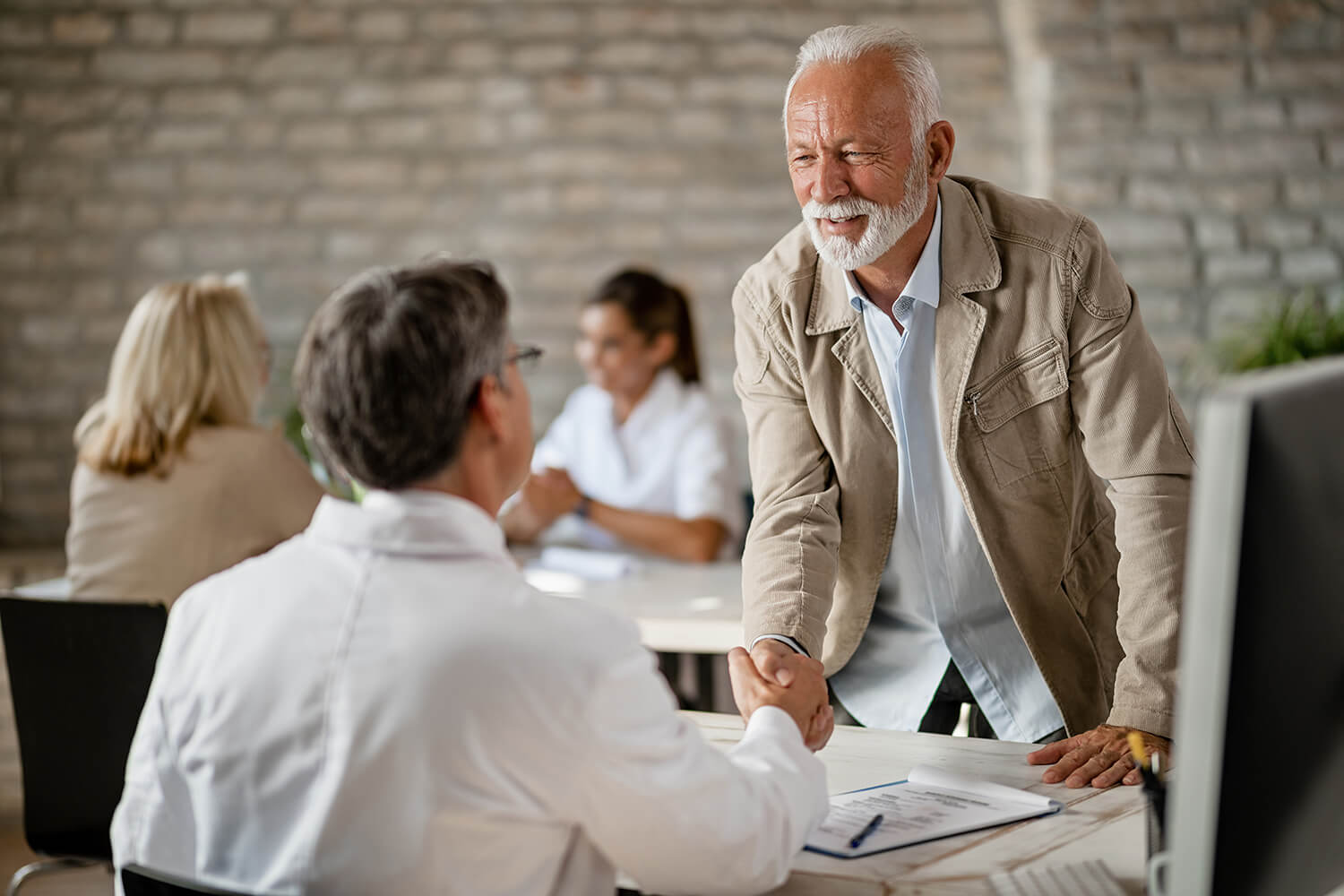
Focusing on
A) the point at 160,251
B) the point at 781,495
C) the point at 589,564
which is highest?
the point at 160,251

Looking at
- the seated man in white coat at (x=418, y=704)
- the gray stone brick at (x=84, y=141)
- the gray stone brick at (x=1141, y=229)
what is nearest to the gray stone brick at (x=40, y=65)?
the gray stone brick at (x=84, y=141)

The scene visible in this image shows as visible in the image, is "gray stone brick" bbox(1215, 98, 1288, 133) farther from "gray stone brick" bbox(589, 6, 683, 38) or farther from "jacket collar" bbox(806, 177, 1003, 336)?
"jacket collar" bbox(806, 177, 1003, 336)

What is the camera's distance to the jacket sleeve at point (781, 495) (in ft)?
5.83

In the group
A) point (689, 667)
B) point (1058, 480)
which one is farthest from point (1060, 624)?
point (689, 667)


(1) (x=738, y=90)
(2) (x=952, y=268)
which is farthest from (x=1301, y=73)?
(2) (x=952, y=268)

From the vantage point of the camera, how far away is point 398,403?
1105 millimetres

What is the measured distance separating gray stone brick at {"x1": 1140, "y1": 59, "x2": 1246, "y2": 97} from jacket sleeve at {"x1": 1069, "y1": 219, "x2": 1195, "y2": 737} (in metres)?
2.71

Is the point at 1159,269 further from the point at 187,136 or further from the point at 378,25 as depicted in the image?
the point at 187,136

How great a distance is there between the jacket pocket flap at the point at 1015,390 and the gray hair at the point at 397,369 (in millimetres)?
880

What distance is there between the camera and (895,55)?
70.1 inches

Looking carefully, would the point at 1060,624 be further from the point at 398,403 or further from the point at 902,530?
the point at 398,403

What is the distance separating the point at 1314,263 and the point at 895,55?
10.0 ft

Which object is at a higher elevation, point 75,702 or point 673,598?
point 75,702

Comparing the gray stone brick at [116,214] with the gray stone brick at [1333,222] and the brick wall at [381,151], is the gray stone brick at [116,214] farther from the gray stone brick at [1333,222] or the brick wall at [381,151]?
the gray stone brick at [1333,222]
